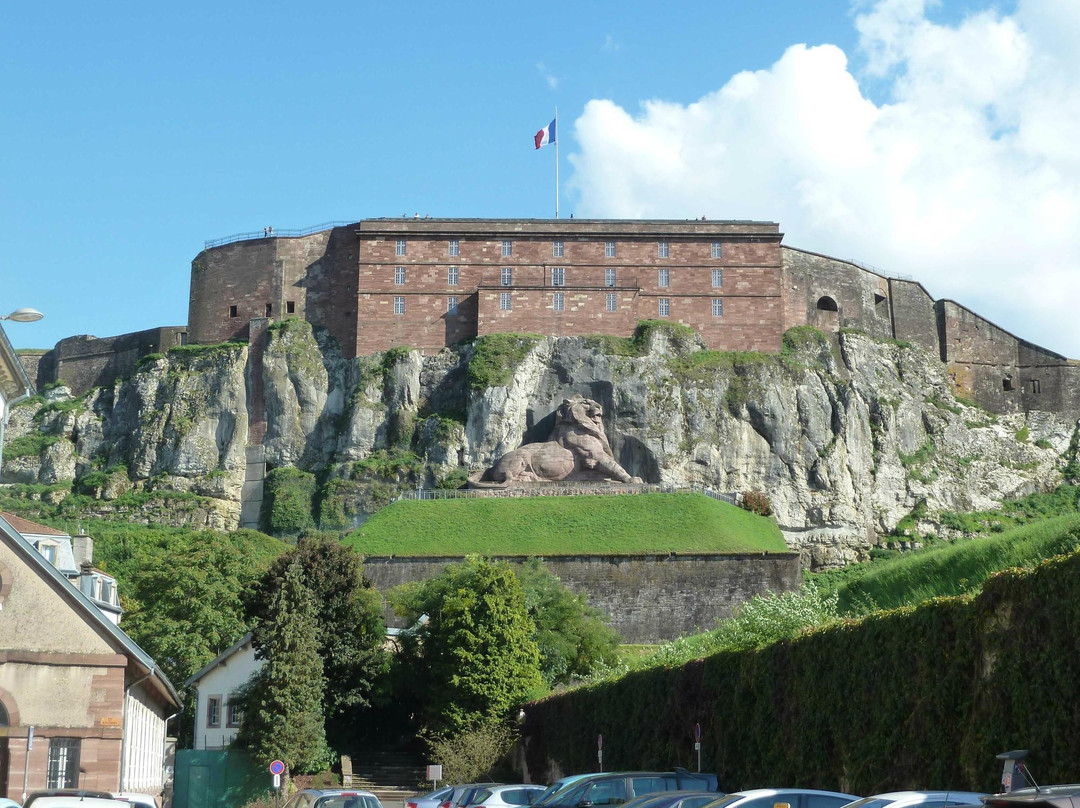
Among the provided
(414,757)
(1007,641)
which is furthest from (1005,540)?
(414,757)

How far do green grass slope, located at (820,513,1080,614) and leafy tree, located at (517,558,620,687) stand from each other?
16.0 meters

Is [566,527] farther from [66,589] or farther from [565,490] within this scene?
[66,589]

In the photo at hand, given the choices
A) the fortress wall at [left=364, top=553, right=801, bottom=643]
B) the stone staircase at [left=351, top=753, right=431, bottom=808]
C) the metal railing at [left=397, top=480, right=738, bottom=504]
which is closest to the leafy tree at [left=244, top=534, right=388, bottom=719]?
the stone staircase at [left=351, top=753, right=431, bottom=808]

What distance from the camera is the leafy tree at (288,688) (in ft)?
127

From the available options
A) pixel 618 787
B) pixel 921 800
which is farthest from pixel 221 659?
pixel 921 800

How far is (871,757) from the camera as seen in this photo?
18422mm

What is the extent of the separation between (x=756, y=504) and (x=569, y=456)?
33.2 feet

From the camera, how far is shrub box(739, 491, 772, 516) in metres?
69.4

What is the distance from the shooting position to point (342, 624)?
4353cm

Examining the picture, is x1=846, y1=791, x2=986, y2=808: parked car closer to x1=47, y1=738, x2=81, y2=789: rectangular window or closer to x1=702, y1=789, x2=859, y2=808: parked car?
x1=702, y1=789, x2=859, y2=808: parked car

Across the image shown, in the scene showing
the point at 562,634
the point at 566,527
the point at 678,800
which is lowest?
the point at 678,800

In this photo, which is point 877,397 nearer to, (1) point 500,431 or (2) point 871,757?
(1) point 500,431

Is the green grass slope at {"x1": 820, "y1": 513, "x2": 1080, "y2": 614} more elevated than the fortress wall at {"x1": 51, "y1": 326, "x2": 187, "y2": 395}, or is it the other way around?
the fortress wall at {"x1": 51, "y1": 326, "x2": 187, "y2": 395}

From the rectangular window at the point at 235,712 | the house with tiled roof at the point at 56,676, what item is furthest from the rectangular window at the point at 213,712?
the house with tiled roof at the point at 56,676
